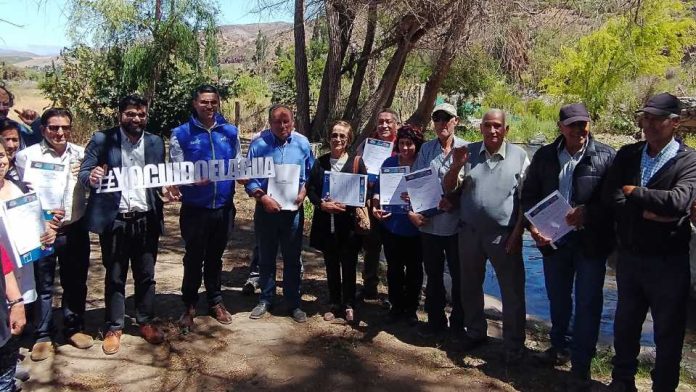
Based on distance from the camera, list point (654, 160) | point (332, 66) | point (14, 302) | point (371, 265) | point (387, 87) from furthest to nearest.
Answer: point (332, 66) < point (387, 87) < point (371, 265) < point (654, 160) < point (14, 302)

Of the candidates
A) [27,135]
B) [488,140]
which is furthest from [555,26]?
[27,135]

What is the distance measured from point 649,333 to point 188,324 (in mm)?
4716

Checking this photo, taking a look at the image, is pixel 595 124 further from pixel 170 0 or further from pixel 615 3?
pixel 615 3

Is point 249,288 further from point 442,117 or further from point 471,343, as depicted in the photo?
point 442,117

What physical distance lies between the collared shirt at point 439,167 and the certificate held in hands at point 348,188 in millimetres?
538

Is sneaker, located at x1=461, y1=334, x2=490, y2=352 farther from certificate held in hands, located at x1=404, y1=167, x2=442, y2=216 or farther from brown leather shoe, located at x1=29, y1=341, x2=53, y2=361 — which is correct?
brown leather shoe, located at x1=29, y1=341, x2=53, y2=361

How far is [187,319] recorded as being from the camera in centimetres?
490

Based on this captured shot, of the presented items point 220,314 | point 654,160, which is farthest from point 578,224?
point 220,314

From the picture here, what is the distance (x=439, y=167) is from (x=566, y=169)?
0.94 meters

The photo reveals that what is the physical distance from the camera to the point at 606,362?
14.7 ft

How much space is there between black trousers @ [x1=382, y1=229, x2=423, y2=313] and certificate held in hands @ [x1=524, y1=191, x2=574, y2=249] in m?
1.12

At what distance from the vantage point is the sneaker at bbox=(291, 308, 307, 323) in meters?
5.09

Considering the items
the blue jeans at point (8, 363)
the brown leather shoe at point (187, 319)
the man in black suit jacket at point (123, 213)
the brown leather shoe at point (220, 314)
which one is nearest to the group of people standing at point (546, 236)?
the brown leather shoe at point (220, 314)

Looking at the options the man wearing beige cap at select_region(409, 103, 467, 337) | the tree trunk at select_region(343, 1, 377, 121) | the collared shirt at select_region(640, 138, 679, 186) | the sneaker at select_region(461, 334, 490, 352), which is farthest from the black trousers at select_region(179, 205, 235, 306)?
the tree trunk at select_region(343, 1, 377, 121)
